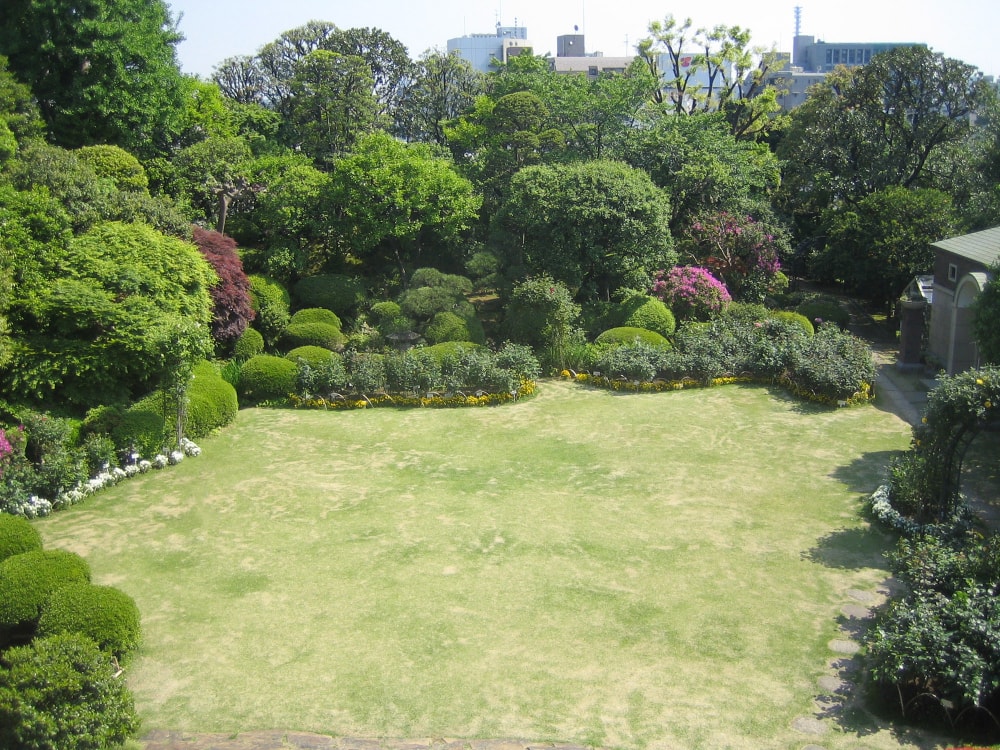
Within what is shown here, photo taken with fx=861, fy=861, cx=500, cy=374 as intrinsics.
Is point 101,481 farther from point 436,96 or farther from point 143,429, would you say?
point 436,96

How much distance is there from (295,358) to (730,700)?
43.8 ft

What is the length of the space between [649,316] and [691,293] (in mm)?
1665

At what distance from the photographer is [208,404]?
16.5 metres

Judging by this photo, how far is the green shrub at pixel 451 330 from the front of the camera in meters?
20.9

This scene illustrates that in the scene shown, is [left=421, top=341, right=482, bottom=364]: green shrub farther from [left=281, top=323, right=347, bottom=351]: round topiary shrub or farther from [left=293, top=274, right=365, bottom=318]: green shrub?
[left=293, top=274, right=365, bottom=318]: green shrub

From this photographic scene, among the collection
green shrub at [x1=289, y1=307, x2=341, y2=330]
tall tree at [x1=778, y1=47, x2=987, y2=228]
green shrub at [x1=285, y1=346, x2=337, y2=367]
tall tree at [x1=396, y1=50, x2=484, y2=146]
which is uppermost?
tall tree at [x1=396, y1=50, x2=484, y2=146]

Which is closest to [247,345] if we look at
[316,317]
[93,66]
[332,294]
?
[316,317]

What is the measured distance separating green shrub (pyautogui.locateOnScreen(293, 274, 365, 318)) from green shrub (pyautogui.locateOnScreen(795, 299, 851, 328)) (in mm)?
11909

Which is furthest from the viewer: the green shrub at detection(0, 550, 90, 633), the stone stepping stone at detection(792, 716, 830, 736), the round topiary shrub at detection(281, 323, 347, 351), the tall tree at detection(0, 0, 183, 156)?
the tall tree at detection(0, 0, 183, 156)

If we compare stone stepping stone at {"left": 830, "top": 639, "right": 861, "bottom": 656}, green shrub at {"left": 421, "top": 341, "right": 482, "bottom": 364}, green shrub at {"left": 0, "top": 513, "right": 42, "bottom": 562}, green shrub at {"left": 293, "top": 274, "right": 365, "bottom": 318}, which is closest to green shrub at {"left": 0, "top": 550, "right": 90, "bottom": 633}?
green shrub at {"left": 0, "top": 513, "right": 42, "bottom": 562}

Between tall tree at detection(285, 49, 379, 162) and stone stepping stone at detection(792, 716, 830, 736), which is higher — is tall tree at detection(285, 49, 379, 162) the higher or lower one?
the higher one

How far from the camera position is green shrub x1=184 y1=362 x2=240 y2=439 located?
16172mm

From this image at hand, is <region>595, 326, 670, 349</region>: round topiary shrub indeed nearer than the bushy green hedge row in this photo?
No

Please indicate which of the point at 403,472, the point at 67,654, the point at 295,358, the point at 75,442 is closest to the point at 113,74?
the point at 295,358
